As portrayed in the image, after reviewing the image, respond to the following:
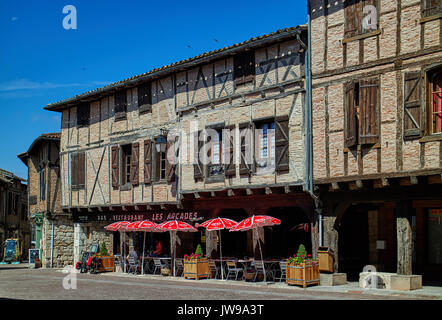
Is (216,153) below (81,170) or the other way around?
the other way around

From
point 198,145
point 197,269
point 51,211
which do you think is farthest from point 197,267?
point 51,211

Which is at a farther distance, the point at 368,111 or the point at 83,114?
the point at 83,114

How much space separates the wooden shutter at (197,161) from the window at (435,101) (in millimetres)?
8420

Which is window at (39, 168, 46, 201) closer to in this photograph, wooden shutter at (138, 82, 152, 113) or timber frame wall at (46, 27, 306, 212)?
timber frame wall at (46, 27, 306, 212)

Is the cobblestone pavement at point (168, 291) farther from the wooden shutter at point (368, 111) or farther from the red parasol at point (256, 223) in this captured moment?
the wooden shutter at point (368, 111)

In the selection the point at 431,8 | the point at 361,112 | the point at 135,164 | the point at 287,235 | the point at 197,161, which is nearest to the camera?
the point at 431,8

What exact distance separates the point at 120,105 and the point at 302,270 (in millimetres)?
12245

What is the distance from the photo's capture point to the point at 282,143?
58.2ft

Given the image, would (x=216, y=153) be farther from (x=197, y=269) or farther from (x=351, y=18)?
(x=351, y=18)

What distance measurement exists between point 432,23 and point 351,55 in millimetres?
2405

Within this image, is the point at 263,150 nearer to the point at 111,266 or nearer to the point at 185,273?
the point at 185,273

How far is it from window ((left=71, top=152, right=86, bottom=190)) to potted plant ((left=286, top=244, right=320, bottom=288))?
13.2 metres

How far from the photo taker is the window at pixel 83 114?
26.5 metres

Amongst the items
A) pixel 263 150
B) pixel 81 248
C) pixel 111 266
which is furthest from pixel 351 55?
pixel 81 248
